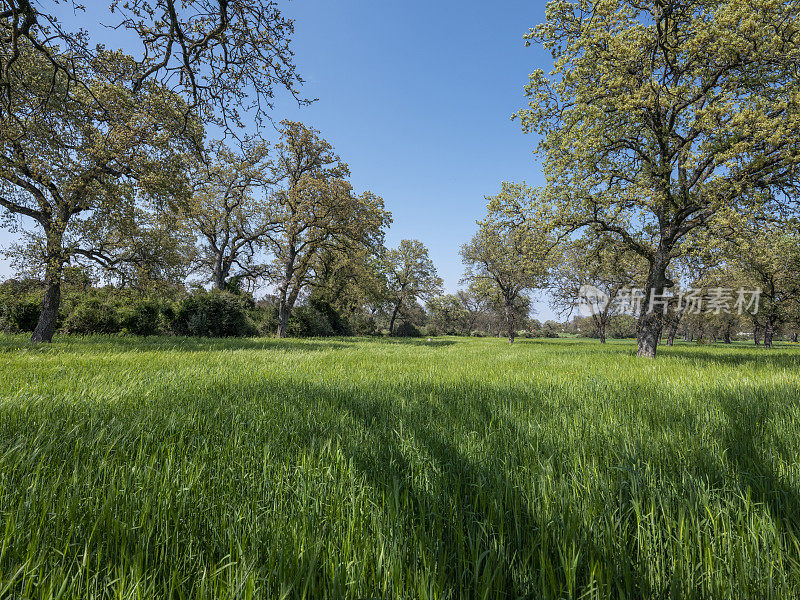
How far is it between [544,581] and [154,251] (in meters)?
16.6

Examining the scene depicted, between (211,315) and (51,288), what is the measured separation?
338 inches

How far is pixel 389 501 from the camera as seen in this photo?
1.57 meters

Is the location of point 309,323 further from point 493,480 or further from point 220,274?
point 493,480

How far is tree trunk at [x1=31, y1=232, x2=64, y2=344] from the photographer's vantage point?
10.4m

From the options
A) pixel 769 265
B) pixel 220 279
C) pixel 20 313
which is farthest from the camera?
pixel 220 279

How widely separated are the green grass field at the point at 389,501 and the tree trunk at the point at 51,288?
33.2ft

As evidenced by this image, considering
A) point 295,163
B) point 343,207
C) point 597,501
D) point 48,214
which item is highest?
point 295,163

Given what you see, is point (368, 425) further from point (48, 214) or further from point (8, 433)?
point (48, 214)

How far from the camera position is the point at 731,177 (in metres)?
10.6

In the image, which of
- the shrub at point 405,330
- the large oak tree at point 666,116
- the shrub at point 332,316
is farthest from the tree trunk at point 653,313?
the shrub at point 405,330

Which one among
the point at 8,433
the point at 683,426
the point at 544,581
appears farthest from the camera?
the point at 683,426

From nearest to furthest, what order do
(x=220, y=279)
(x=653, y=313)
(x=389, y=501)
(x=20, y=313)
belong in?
(x=389, y=501)
(x=653, y=313)
(x=20, y=313)
(x=220, y=279)

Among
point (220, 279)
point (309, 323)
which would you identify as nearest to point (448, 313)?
point (309, 323)

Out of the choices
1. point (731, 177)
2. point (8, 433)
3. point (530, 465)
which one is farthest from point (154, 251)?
point (731, 177)
